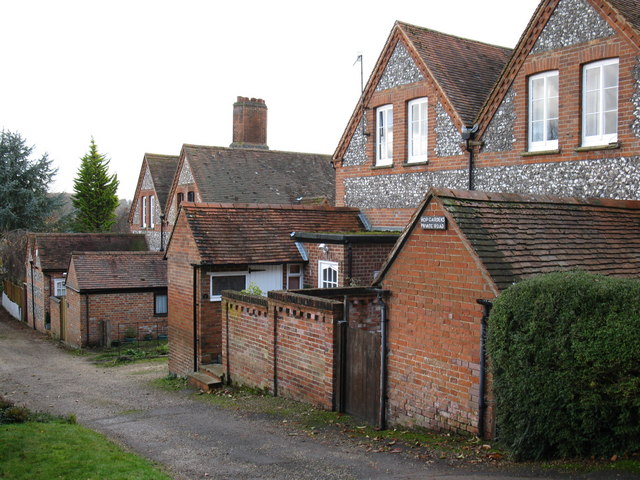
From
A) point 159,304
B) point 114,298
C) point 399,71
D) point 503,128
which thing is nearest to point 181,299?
point 399,71

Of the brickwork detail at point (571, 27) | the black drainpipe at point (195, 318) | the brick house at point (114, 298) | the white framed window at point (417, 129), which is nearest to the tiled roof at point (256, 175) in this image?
the brick house at point (114, 298)

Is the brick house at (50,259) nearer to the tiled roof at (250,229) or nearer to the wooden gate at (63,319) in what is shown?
the wooden gate at (63,319)

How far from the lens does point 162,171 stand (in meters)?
41.0

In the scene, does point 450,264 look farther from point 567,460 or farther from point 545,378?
point 567,460

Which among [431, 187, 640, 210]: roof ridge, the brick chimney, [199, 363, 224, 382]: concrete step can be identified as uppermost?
the brick chimney

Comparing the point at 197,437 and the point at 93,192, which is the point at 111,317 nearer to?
the point at 197,437

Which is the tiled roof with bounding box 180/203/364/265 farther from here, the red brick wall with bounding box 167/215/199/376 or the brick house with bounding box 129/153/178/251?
the brick house with bounding box 129/153/178/251

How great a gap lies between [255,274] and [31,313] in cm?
2727

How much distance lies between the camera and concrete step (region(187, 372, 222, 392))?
16672 mm

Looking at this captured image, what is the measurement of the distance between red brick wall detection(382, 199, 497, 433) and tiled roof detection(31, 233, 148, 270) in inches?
1183

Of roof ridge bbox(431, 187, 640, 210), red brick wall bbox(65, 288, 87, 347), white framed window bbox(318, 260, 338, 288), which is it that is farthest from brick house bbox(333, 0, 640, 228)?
red brick wall bbox(65, 288, 87, 347)

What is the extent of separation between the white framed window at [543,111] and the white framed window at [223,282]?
29.4ft

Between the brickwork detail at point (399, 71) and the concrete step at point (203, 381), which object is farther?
the brickwork detail at point (399, 71)

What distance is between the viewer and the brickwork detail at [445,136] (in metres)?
18.8
